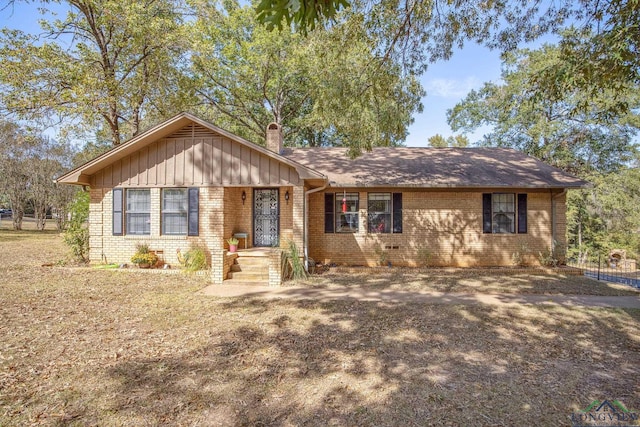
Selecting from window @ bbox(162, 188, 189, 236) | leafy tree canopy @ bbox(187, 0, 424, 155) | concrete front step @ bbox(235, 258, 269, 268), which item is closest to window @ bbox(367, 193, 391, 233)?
leafy tree canopy @ bbox(187, 0, 424, 155)

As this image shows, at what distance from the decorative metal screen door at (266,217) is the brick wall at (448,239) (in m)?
1.54

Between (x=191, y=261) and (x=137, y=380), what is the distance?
20.2 feet

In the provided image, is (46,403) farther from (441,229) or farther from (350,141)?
(441,229)

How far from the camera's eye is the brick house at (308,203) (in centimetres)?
959

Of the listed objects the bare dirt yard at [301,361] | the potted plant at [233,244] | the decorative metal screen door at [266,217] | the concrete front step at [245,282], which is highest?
the decorative metal screen door at [266,217]

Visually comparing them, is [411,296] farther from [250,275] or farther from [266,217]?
[266,217]

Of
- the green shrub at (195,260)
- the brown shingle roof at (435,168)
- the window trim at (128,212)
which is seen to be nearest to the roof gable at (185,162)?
the window trim at (128,212)

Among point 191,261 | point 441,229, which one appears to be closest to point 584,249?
point 441,229

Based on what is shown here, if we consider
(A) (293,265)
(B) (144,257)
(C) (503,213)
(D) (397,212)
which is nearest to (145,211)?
(B) (144,257)

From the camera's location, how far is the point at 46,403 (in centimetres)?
312

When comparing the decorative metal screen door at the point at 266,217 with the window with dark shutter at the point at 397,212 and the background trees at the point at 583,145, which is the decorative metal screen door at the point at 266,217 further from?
the background trees at the point at 583,145

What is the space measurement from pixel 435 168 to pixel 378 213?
9.24 ft

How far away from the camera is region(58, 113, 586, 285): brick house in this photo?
9.59 metres

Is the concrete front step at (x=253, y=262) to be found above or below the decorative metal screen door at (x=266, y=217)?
below
